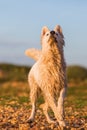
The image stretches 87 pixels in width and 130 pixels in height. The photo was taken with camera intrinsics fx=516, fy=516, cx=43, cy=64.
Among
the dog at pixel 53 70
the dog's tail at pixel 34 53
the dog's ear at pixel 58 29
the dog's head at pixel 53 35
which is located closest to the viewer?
the dog's head at pixel 53 35

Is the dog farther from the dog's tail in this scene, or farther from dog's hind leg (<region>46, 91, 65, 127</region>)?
the dog's tail

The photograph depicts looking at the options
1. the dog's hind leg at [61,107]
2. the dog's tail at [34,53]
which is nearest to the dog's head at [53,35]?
the dog's hind leg at [61,107]

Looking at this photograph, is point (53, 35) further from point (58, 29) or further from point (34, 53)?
point (34, 53)

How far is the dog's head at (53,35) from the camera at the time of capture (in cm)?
1155

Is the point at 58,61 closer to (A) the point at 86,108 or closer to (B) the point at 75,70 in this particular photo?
(A) the point at 86,108

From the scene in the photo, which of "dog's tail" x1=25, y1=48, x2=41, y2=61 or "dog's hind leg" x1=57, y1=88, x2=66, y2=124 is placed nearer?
"dog's hind leg" x1=57, y1=88, x2=66, y2=124

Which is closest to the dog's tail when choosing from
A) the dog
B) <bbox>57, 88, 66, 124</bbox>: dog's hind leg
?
the dog

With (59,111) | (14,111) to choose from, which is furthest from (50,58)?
(14,111)

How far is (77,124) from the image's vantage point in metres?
12.7

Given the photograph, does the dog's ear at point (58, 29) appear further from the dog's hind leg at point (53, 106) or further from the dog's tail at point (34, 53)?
the dog's hind leg at point (53, 106)

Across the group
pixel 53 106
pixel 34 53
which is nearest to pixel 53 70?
pixel 53 106

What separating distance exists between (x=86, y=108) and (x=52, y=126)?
205 inches

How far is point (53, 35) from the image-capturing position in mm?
11562

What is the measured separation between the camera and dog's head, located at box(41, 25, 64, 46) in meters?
11.5
